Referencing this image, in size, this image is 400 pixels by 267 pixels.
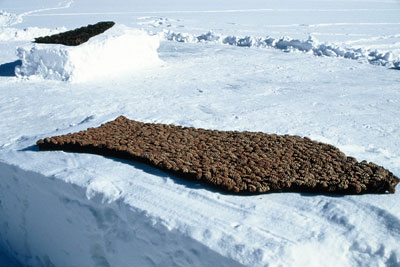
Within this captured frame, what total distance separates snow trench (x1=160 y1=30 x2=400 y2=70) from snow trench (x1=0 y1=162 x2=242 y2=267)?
24.4ft

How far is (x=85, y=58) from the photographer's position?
23.9ft

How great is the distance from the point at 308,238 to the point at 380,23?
16007 mm

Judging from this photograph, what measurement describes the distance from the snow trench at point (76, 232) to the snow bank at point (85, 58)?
3928 millimetres

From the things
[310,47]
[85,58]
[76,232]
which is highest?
[85,58]

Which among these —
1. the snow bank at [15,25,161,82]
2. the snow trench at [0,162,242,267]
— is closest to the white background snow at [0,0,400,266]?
the snow trench at [0,162,242,267]

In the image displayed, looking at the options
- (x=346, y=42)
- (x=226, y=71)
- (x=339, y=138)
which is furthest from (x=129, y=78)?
(x=346, y=42)

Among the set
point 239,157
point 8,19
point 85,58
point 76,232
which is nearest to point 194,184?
point 239,157

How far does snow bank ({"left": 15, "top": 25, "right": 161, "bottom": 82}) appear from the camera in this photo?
7.13 m

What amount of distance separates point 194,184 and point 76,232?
1.01 metres

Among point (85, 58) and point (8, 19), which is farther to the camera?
point (8, 19)

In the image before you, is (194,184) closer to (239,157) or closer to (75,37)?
(239,157)

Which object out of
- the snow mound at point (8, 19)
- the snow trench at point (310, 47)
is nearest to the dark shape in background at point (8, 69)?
the snow trench at point (310, 47)

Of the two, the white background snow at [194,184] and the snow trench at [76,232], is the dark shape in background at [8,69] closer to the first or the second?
the white background snow at [194,184]

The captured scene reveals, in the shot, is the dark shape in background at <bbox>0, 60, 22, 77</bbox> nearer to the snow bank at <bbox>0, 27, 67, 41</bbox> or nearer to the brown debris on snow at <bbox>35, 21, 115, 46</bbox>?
the brown debris on snow at <bbox>35, 21, 115, 46</bbox>
